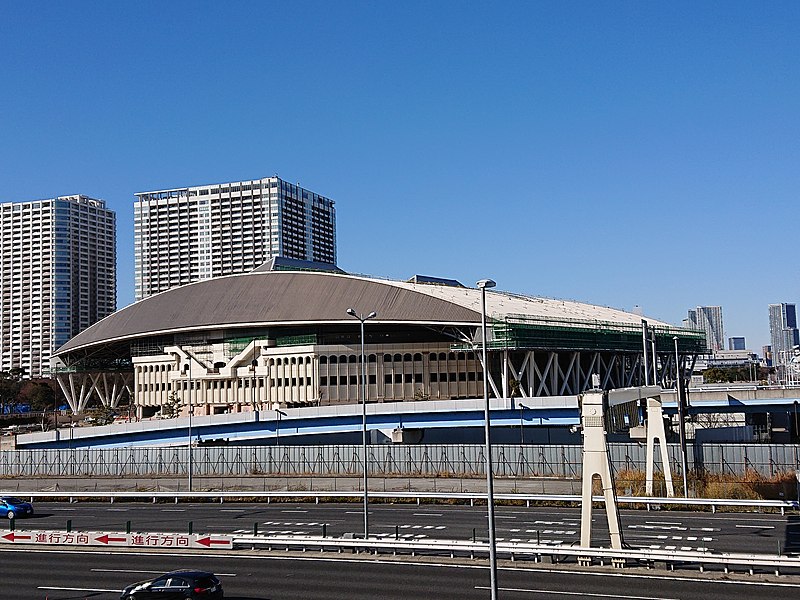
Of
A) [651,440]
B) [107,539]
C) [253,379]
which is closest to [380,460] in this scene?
[651,440]

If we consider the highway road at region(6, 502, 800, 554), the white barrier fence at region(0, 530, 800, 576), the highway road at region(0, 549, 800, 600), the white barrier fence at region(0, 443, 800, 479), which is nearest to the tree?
the white barrier fence at region(0, 443, 800, 479)

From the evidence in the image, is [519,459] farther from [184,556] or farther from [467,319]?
[467,319]

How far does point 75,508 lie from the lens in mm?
61344

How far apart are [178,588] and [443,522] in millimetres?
22631

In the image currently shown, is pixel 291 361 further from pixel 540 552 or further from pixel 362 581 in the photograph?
pixel 362 581

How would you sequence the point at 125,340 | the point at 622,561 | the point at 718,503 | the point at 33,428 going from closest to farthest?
the point at 622,561 < the point at 718,503 < the point at 33,428 < the point at 125,340

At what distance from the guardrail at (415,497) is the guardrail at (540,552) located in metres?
17.3

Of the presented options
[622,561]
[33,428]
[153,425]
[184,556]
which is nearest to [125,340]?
[33,428]

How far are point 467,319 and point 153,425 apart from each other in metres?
46.3

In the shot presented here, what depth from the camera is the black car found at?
29.3 metres

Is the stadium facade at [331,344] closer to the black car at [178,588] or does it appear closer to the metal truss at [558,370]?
the metal truss at [558,370]

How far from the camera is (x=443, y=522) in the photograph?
49.3 meters

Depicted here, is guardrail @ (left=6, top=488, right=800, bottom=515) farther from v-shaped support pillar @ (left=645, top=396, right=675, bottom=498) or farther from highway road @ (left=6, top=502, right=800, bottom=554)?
v-shaped support pillar @ (left=645, top=396, right=675, bottom=498)

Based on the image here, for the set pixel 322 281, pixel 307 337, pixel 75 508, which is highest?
pixel 322 281
